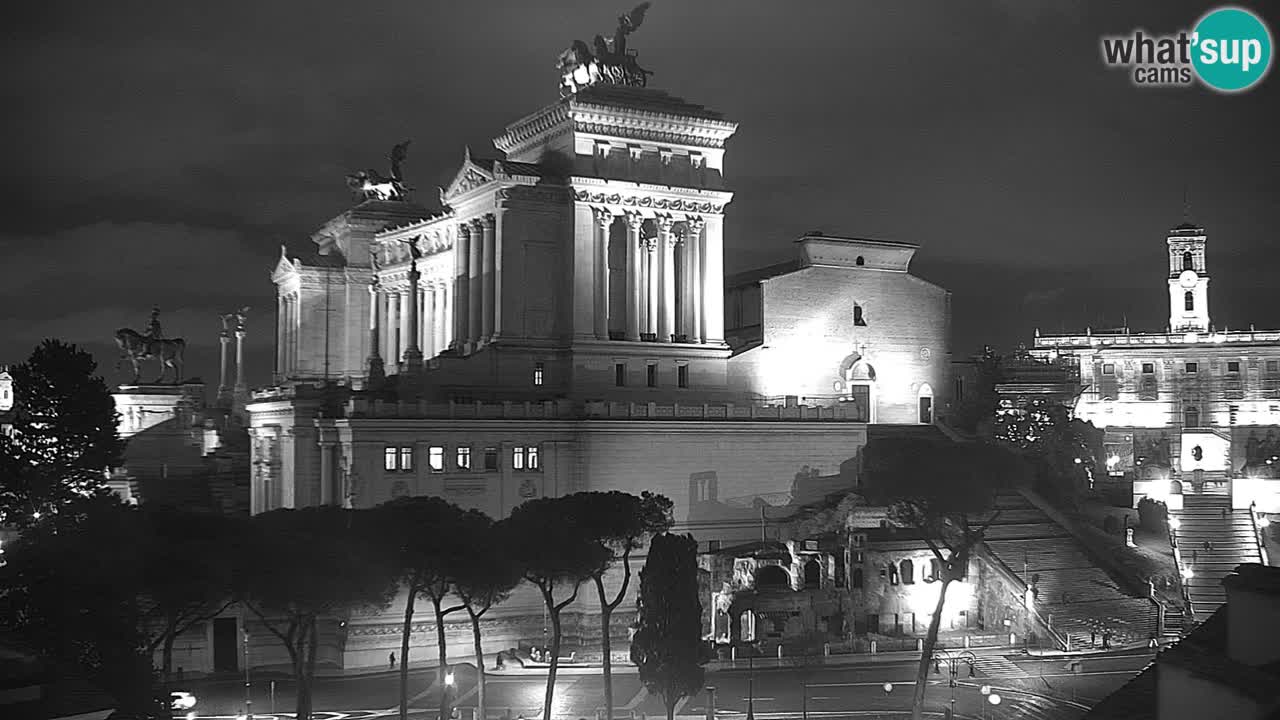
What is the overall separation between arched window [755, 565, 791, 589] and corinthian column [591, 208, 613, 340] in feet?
63.6

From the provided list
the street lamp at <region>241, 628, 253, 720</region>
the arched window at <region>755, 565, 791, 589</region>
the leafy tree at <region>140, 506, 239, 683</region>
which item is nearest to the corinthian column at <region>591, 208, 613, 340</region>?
the arched window at <region>755, 565, 791, 589</region>

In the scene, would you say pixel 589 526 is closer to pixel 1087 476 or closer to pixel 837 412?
pixel 837 412

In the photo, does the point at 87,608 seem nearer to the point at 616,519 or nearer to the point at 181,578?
the point at 181,578

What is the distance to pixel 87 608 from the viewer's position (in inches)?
1896

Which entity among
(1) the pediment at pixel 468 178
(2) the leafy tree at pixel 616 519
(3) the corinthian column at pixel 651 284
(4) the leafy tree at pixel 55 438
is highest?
(1) the pediment at pixel 468 178

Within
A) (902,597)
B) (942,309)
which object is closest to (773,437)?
(902,597)

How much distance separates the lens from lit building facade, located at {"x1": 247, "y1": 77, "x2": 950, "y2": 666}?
71875 millimetres

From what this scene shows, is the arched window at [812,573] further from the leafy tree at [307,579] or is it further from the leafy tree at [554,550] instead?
the leafy tree at [307,579]

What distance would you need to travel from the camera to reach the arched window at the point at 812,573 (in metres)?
70.8

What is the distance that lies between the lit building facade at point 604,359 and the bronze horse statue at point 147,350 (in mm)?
16521

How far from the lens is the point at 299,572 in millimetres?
50250

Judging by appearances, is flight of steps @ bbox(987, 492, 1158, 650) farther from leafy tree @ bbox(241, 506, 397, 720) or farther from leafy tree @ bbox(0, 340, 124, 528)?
leafy tree @ bbox(0, 340, 124, 528)

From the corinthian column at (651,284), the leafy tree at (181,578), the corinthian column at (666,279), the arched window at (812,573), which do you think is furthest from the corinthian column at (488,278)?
the leafy tree at (181,578)

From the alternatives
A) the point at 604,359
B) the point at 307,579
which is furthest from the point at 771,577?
the point at 307,579
